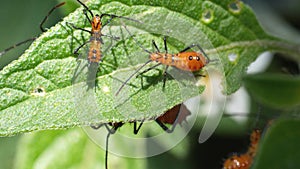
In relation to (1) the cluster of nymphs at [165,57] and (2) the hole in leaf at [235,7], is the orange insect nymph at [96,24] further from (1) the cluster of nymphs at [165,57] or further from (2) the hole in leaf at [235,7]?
(2) the hole in leaf at [235,7]

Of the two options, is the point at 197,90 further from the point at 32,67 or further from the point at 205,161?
the point at 205,161

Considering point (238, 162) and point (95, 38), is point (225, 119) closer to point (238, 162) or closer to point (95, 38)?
point (238, 162)

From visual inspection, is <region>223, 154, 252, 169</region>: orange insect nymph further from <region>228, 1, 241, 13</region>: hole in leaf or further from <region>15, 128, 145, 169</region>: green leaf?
<region>228, 1, 241, 13</region>: hole in leaf

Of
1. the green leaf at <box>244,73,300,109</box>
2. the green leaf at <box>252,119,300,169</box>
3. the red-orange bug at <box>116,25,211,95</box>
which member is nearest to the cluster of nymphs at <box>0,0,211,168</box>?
the red-orange bug at <box>116,25,211,95</box>

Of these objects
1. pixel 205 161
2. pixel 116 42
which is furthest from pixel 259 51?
pixel 205 161

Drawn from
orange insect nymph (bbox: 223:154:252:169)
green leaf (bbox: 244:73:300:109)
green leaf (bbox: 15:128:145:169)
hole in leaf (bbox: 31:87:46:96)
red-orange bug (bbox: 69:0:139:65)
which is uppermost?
red-orange bug (bbox: 69:0:139:65)

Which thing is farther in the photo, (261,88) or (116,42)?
(261,88)
